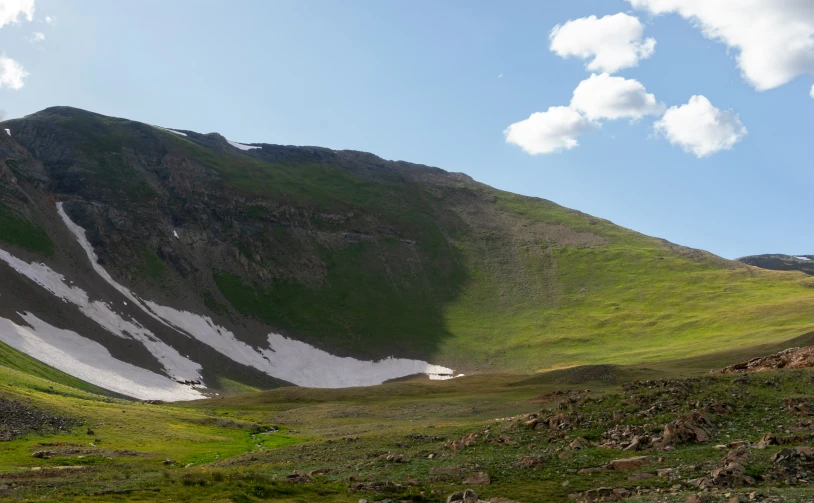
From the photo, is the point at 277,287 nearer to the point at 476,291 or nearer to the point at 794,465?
the point at 476,291

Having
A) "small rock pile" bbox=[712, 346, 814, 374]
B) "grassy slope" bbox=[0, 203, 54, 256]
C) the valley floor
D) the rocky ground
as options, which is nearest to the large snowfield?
"grassy slope" bbox=[0, 203, 54, 256]

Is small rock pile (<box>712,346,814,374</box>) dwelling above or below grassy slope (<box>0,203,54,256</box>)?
below

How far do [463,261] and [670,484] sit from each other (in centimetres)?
16387

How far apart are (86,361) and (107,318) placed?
1761 centimetres

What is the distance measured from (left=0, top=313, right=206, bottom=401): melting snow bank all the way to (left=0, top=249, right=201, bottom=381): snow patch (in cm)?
584

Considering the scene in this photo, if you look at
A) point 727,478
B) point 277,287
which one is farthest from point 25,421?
point 277,287

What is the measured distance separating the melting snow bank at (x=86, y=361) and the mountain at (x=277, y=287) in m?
0.36

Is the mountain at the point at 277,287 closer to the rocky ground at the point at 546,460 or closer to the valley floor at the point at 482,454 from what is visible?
the valley floor at the point at 482,454

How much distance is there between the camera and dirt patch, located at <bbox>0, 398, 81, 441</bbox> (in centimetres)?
4674

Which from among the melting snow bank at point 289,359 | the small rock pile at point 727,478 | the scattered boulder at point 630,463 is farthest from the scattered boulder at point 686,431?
the melting snow bank at point 289,359

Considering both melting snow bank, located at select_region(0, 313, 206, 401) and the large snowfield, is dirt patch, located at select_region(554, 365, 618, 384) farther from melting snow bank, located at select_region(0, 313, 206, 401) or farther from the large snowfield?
melting snow bank, located at select_region(0, 313, 206, 401)

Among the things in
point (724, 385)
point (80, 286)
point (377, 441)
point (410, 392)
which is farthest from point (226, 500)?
point (80, 286)

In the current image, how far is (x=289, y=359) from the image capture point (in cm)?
13512

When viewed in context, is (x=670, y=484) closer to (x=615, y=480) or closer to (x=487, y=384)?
(x=615, y=480)
